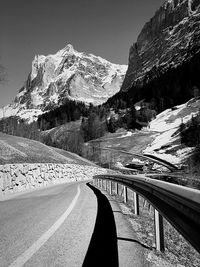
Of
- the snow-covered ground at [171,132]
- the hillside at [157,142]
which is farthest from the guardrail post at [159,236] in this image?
the snow-covered ground at [171,132]

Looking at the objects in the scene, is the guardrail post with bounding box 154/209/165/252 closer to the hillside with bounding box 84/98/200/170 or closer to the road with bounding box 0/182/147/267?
the road with bounding box 0/182/147/267

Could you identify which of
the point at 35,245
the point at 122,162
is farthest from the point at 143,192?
A: the point at 122,162

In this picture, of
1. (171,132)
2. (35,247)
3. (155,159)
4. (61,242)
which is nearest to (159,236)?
(61,242)

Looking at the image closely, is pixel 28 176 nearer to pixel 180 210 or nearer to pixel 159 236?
pixel 159 236

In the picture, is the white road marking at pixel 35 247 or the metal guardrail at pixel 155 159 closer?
the white road marking at pixel 35 247

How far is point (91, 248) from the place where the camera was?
4590 millimetres

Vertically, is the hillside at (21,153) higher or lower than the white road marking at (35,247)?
higher

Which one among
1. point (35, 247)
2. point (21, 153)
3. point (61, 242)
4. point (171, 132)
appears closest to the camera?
A: point (35, 247)

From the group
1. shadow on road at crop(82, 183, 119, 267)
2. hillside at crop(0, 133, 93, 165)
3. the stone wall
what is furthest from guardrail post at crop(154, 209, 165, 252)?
hillside at crop(0, 133, 93, 165)

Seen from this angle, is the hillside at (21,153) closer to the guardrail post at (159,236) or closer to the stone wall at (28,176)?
the stone wall at (28,176)

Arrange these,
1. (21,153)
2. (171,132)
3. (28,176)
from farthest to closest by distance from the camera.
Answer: (171,132)
(21,153)
(28,176)

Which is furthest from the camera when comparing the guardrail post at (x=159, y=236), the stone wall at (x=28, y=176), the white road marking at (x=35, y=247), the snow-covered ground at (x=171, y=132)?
the snow-covered ground at (x=171, y=132)

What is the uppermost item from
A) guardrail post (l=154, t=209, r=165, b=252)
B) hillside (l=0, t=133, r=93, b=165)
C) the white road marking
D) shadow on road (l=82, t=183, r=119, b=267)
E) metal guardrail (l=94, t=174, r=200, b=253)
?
hillside (l=0, t=133, r=93, b=165)

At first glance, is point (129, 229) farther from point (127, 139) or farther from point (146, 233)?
point (127, 139)
